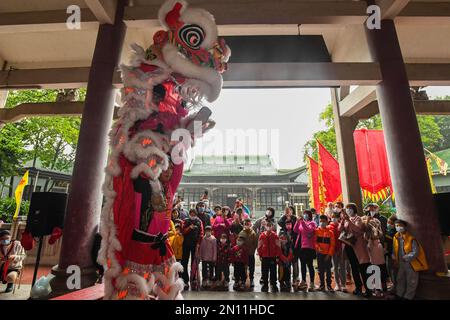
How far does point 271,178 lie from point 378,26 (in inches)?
529

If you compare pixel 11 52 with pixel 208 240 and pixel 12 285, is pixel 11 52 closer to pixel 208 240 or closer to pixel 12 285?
pixel 12 285

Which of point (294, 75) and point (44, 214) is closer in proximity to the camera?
point (44, 214)

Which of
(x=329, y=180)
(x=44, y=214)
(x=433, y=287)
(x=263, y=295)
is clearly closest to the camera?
(x=44, y=214)

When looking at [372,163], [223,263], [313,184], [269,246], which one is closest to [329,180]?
[313,184]

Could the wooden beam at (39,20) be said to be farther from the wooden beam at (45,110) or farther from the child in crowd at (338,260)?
the child in crowd at (338,260)

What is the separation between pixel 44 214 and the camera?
3.56 metres

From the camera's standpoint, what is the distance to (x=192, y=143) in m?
1.75

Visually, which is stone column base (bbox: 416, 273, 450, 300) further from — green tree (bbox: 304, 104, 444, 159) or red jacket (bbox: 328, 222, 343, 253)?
green tree (bbox: 304, 104, 444, 159)

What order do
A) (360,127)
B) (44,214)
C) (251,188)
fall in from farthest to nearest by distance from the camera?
(251,188)
(360,127)
(44,214)

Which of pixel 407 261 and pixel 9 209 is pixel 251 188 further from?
pixel 9 209

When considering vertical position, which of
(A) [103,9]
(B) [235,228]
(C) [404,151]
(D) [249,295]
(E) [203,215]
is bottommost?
(D) [249,295]

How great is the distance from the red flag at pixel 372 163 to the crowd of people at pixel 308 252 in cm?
209

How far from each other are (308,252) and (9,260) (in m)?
6.10

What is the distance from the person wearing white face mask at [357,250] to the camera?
4309 mm
